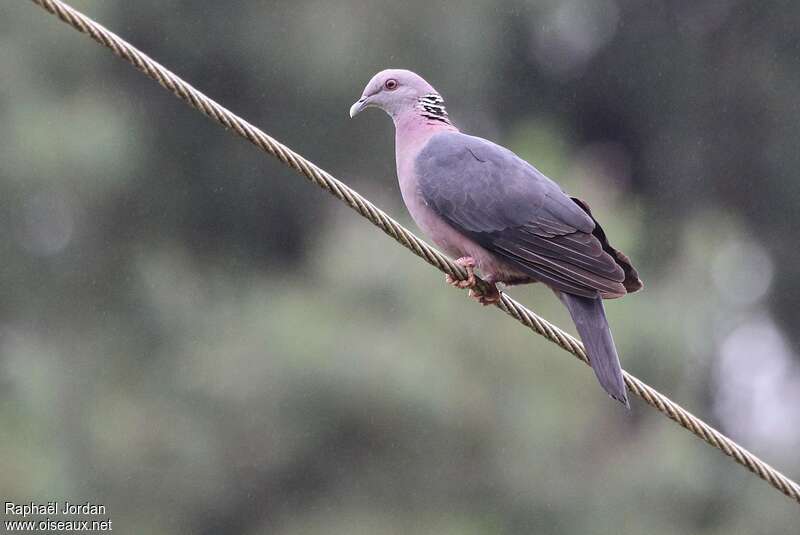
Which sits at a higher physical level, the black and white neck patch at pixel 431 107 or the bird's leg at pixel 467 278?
the black and white neck patch at pixel 431 107

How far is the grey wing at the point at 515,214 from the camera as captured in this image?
566cm

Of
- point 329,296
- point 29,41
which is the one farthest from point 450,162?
point 29,41

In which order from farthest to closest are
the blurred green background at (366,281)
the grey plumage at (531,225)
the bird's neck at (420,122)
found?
1. the blurred green background at (366,281)
2. the bird's neck at (420,122)
3. the grey plumage at (531,225)

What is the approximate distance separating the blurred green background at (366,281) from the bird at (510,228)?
5.25 metres

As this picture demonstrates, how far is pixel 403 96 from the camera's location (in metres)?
6.62

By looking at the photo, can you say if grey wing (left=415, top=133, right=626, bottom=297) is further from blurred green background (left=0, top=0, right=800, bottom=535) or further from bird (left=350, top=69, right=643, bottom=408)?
blurred green background (left=0, top=0, right=800, bottom=535)

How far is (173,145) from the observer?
20.2 meters

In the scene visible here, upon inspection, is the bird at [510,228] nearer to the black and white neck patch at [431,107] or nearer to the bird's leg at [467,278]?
the bird's leg at [467,278]

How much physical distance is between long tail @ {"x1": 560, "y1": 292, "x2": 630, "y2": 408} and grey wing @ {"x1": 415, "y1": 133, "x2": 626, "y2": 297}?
0.21 feet

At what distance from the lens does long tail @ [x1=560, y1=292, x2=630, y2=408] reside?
5.25m

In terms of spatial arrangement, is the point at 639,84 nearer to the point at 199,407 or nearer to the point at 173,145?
the point at 173,145

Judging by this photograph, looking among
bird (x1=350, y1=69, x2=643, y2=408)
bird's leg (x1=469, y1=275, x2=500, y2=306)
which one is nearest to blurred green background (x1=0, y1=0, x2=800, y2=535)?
bird (x1=350, y1=69, x2=643, y2=408)

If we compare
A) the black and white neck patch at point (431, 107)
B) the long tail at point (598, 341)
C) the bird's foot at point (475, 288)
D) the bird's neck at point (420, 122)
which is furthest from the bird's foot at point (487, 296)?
the black and white neck patch at point (431, 107)

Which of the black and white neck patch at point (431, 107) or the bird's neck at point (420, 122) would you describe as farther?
the black and white neck patch at point (431, 107)
